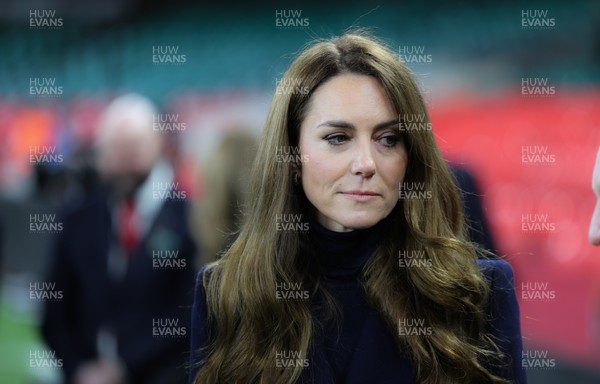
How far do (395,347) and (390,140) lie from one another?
1.59 feet

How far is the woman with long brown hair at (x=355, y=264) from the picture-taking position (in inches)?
84.1

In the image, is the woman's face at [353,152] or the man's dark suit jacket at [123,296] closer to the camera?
the woman's face at [353,152]

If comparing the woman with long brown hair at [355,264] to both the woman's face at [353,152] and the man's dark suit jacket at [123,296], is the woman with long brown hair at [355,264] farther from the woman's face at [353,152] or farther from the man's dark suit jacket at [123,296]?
the man's dark suit jacket at [123,296]

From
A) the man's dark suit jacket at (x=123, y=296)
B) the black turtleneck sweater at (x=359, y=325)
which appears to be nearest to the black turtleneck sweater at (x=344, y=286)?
the black turtleneck sweater at (x=359, y=325)

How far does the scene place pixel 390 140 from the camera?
2.19 m

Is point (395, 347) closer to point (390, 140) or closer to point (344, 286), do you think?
point (344, 286)

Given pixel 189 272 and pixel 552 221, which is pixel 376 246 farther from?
pixel 552 221

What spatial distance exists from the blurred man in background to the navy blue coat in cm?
149

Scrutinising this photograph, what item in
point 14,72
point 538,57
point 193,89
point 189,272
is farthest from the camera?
point 14,72

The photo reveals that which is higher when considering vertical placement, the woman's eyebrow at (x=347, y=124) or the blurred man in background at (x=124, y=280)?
the woman's eyebrow at (x=347, y=124)

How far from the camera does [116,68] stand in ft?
47.5

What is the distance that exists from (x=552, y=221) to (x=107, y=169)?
406 centimetres

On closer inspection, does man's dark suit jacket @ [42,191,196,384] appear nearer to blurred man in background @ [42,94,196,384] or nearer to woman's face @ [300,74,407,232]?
blurred man in background @ [42,94,196,384]

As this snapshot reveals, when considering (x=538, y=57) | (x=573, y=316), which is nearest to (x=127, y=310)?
(x=573, y=316)
